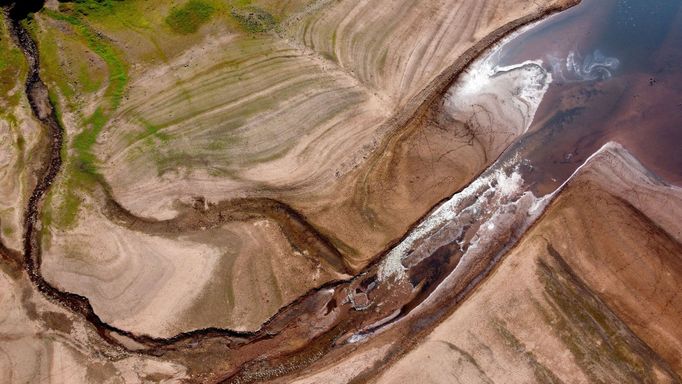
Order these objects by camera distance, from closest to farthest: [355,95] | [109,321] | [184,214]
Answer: [109,321]
[184,214]
[355,95]

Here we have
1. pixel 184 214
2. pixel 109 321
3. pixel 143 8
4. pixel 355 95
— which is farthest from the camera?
pixel 143 8

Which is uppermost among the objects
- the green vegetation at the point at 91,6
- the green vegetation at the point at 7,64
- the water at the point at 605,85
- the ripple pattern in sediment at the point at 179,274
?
the water at the point at 605,85

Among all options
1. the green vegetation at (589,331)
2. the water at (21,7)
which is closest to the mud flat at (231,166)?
the water at (21,7)

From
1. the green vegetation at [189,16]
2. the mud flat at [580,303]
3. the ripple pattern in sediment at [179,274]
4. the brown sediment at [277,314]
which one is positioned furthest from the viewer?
the green vegetation at [189,16]

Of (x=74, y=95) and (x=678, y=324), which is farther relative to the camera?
(x=74, y=95)

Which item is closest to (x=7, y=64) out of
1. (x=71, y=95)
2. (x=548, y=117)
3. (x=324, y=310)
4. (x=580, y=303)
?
(x=71, y=95)

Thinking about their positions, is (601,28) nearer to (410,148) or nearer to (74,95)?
(410,148)

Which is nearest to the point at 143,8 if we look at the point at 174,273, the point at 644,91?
the point at 174,273

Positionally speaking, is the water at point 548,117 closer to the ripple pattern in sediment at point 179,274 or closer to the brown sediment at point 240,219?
the brown sediment at point 240,219
